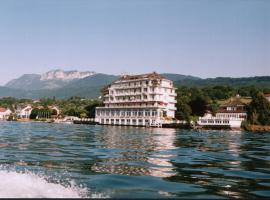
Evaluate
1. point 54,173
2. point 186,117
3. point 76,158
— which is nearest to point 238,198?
point 54,173

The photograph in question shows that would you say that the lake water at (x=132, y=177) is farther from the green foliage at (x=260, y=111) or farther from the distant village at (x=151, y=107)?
the distant village at (x=151, y=107)

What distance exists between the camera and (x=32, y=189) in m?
10.5

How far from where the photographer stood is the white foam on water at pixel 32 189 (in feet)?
32.3

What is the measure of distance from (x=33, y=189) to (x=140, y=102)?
107634mm

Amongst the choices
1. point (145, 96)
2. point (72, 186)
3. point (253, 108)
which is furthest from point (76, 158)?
point (145, 96)

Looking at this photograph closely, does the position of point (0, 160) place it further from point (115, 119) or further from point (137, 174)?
point (115, 119)

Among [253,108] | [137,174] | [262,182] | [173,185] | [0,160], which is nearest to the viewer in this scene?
[173,185]

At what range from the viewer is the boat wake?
987cm

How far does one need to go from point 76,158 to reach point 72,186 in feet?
27.1

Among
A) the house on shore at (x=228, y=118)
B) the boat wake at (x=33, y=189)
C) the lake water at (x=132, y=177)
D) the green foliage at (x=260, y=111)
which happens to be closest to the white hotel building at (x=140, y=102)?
the house on shore at (x=228, y=118)

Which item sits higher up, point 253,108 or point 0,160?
point 253,108

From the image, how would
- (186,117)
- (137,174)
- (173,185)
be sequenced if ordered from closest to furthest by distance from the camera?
(173,185)
(137,174)
(186,117)

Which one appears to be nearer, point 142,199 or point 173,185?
point 142,199

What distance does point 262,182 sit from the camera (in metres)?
13.6
